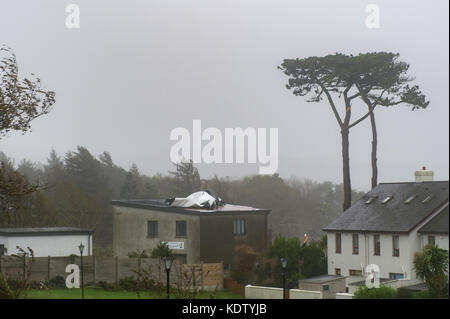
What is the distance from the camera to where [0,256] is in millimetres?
26969

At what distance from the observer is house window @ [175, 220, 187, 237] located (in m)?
28.3

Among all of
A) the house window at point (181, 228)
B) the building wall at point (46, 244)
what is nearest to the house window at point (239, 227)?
the house window at point (181, 228)

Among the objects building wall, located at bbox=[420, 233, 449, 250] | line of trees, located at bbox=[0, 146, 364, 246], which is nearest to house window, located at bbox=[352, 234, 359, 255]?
building wall, located at bbox=[420, 233, 449, 250]

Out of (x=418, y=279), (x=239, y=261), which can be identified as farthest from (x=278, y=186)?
(x=418, y=279)

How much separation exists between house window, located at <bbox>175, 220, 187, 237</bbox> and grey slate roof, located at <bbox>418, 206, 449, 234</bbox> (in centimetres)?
970

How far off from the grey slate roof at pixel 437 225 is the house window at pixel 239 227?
796 cm

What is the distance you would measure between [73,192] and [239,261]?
9575 millimetres

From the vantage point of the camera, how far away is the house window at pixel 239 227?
28.0 metres

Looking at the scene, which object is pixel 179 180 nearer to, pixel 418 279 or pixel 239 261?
pixel 239 261

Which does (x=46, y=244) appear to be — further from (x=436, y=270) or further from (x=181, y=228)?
(x=436, y=270)

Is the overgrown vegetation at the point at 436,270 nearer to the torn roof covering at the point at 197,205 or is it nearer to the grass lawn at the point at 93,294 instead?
the grass lawn at the point at 93,294

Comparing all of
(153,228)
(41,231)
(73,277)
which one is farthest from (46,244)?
(153,228)

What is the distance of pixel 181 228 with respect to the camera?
93.2ft

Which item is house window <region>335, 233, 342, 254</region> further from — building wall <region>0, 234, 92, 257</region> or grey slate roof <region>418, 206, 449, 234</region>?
building wall <region>0, 234, 92, 257</region>
